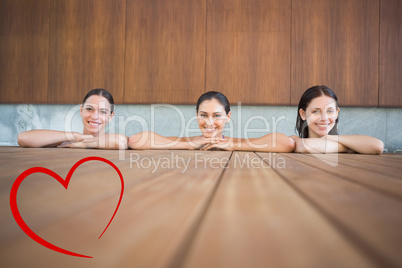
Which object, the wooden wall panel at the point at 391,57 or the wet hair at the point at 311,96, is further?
the wooden wall panel at the point at 391,57

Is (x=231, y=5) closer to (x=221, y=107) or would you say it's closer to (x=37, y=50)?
(x=221, y=107)

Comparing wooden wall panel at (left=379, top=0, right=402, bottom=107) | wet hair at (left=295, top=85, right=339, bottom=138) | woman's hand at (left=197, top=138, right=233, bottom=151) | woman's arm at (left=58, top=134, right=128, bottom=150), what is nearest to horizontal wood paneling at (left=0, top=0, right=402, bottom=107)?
wooden wall panel at (left=379, top=0, right=402, bottom=107)

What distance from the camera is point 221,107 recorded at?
113 centimetres

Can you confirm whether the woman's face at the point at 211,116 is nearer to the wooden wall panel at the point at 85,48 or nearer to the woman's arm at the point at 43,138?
the woman's arm at the point at 43,138

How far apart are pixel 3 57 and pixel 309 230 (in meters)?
2.39

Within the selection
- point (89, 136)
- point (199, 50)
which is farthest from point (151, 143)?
point (199, 50)

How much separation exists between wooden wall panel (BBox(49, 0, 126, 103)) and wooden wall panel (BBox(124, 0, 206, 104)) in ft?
0.28

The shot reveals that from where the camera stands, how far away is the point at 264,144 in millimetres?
825

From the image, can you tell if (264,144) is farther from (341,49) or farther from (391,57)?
(391,57)

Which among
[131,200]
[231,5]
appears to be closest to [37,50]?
[231,5]

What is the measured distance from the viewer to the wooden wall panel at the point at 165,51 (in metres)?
1.61

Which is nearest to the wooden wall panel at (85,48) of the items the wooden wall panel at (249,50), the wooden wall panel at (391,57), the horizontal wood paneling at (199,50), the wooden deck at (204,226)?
the horizontal wood paneling at (199,50)

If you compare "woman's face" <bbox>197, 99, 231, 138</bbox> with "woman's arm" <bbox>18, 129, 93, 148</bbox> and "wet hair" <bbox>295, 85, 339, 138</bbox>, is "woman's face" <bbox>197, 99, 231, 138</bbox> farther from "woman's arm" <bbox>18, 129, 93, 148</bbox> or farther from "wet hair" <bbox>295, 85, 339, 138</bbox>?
"woman's arm" <bbox>18, 129, 93, 148</bbox>

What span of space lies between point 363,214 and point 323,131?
41.2 inches
